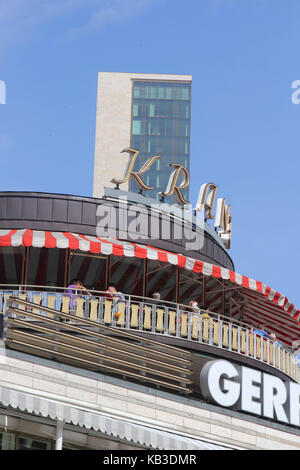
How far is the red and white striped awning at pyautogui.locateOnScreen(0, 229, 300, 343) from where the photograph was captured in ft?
85.5

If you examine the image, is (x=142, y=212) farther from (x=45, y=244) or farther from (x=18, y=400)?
(x=18, y=400)

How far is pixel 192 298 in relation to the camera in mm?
33062

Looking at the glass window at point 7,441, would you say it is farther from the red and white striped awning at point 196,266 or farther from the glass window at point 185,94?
the glass window at point 185,94

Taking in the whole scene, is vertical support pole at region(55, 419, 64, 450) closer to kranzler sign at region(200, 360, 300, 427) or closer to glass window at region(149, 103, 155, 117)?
kranzler sign at region(200, 360, 300, 427)

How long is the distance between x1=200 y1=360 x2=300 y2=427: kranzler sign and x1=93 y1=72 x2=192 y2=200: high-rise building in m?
84.7

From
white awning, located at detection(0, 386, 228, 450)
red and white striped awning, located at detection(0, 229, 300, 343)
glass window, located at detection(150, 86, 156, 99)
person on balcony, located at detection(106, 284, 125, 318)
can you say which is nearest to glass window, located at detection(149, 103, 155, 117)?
glass window, located at detection(150, 86, 156, 99)

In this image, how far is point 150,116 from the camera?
123688 mm

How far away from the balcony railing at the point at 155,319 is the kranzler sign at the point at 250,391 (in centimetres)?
213

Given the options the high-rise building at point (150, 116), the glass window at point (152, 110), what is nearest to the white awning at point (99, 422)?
the high-rise building at point (150, 116)

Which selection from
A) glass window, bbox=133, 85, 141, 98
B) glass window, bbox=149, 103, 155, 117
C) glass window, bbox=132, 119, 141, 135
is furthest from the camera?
glass window, bbox=149, 103, 155, 117

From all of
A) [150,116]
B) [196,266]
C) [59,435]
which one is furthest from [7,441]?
[150,116]
